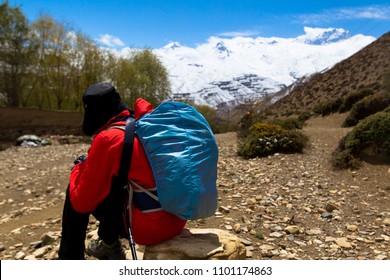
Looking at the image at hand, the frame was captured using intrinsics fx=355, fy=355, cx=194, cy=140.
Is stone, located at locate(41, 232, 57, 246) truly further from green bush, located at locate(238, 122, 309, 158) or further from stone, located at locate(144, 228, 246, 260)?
green bush, located at locate(238, 122, 309, 158)

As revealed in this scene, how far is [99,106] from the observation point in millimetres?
2391

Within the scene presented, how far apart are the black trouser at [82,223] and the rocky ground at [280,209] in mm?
1201

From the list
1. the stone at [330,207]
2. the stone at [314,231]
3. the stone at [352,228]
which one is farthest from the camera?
the stone at [330,207]

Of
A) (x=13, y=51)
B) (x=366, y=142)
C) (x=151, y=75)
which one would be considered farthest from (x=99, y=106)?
(x=151, y=75)

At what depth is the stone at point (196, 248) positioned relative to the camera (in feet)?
7.86

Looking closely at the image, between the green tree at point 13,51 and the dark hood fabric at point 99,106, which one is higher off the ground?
the green tree at point 13,51

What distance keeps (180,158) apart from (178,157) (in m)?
0.01

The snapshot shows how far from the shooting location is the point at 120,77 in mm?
28438

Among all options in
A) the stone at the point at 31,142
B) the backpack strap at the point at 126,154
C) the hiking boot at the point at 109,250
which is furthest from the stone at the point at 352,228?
the stone at the point at 31,142

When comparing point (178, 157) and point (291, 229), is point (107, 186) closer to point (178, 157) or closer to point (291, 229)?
point (178, 157)

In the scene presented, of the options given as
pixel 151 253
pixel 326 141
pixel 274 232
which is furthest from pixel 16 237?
pixel 326 141

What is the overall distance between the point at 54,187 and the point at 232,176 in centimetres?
381

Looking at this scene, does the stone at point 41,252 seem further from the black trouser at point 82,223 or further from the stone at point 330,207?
the stone at point 330,207

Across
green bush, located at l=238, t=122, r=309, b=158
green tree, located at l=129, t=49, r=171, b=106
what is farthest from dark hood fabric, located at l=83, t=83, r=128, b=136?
green tree, located at l=129, t=49, r=171, b=106
